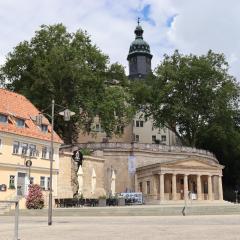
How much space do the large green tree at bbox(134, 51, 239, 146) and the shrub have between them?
36.6 metres

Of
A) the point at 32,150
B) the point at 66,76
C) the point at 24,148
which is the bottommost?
the point at 32,150

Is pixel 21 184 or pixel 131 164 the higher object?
pixel 131 164

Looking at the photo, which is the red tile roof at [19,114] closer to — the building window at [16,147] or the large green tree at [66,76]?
the building window at [16,147]

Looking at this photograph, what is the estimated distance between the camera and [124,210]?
110ft

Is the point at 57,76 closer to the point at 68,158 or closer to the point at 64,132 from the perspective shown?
the point at 64,132

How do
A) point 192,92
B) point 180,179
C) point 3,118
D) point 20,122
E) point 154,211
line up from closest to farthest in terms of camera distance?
point 154,211, point 3,118, point 20,122, point 180,179, point 192,92

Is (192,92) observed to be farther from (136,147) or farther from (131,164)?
(131,164)

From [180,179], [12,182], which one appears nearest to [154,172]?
[180,179]

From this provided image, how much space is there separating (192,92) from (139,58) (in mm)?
31884

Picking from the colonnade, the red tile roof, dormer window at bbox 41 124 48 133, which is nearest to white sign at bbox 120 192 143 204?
the colonnade

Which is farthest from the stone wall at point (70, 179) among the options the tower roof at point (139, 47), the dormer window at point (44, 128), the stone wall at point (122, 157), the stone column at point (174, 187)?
the tower roof at point (139, 47)

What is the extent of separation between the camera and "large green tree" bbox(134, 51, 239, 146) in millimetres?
75938

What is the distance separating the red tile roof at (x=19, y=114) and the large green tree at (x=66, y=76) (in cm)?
960

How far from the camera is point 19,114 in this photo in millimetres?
49406
